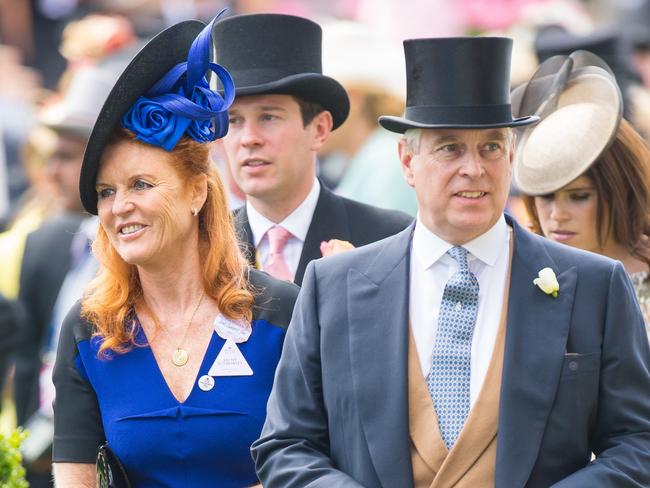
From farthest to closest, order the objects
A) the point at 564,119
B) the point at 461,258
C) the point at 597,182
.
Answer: the point at 564,119
the point at 597,182
the point at 461,258

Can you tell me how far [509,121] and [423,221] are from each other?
402mm

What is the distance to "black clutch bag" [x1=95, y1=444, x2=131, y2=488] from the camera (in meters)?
5.12

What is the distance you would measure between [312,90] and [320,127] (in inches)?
7.7

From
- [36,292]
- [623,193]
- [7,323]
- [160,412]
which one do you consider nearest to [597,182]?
[623,193]

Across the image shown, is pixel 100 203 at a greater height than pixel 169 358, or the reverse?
pixel 100 203

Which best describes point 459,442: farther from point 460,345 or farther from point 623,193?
point 623,193

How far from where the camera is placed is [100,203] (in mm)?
5332

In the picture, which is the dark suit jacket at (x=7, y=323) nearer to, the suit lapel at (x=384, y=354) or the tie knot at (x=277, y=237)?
the tie knot at (x=277, y=237)

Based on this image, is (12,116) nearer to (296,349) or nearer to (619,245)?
(619,245)

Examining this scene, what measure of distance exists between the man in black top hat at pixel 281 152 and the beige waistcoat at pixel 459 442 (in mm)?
1626

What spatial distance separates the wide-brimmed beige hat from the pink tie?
38.7 inches

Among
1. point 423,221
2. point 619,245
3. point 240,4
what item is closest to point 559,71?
point 619,245

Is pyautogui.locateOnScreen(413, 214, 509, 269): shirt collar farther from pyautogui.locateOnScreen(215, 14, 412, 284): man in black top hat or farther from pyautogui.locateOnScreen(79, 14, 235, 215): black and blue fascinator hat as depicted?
pyautogui.locateOnScreen(215, 14, 412, 284): man in black top hat

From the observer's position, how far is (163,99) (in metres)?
5.28
